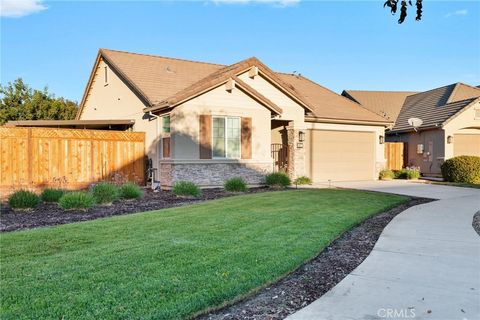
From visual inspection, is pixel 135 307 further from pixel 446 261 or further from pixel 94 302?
pixel 446 261

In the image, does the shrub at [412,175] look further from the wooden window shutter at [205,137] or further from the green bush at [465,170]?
the wooden window shutter at [205,137]

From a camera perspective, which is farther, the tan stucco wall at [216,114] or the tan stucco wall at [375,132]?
the tan stucco wall at [375,132]

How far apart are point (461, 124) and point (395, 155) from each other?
12.9 feet

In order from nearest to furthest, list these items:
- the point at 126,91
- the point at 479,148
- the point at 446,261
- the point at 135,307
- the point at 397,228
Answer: the point at 135,307
the point at 446,261
the point at 397,228
the point at 126,91
the point at 479,148

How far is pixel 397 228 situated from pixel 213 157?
29.2 ft

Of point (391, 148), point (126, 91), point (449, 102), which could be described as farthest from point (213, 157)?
point (449, 102)

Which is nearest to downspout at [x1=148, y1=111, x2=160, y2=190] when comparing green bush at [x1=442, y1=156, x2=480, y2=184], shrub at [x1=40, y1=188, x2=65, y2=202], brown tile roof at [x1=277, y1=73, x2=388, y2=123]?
shrub at [x1=40, y1=188, x2=65, y2=202]

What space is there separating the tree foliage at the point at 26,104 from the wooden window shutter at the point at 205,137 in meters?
20.9

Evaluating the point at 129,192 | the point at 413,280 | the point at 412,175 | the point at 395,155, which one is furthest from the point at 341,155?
the point at 413,280

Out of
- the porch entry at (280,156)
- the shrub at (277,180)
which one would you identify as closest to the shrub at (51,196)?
the shrub at (277,180)

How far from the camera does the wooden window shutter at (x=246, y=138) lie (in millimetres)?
16000

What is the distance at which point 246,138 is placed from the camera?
52.7ft

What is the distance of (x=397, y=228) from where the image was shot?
→ 756 centimetres

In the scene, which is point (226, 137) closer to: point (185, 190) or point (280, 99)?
point (280, 99)
